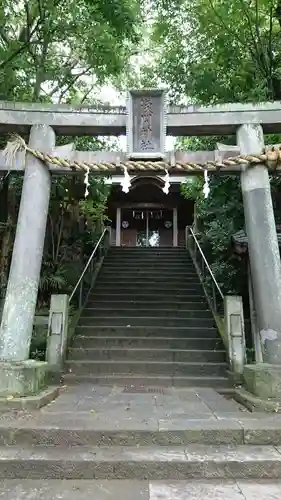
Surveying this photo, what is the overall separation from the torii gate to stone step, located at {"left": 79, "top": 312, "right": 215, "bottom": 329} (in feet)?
10.7

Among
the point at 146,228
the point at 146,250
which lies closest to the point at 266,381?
the point at 146,250

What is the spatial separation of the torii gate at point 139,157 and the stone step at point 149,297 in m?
4.50

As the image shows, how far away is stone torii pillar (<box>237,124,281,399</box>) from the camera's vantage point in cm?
536

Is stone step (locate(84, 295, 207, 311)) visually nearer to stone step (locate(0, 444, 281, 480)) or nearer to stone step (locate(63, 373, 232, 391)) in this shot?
stone step (locate(63, 373, 232, 391))

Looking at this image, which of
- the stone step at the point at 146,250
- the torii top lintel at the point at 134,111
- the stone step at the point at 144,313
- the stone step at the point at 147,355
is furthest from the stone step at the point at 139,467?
the stone step at the point at 146,250

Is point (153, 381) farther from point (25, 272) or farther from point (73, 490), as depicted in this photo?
point (73, 490)

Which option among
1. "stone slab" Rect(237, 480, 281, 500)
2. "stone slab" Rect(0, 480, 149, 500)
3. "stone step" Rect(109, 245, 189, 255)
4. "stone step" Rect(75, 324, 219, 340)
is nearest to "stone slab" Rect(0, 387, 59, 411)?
"stone slab" Rect(0, 480, 149, 500)

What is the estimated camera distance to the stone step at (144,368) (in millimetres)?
7383

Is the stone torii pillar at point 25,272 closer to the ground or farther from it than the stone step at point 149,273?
closer to the ground

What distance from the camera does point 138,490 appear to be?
358 centimetres

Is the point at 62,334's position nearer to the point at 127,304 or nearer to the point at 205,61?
the point at 127,304

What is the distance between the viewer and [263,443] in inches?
170

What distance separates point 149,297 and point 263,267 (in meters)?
5.00

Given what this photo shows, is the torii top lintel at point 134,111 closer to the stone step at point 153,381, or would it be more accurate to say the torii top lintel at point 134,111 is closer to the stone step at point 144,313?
the stone step at point 153,381
